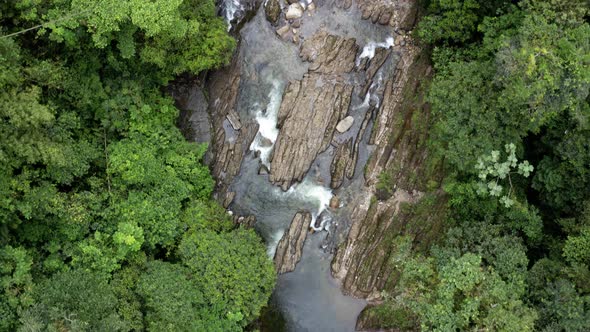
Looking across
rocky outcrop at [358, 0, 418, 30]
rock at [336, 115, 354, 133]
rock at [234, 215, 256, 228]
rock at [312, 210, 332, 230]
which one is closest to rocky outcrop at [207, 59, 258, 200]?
rock at [234, 215, 256, 228]

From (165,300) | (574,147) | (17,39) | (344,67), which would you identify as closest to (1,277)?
(165,300)

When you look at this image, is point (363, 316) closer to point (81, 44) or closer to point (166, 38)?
point (166, 38)

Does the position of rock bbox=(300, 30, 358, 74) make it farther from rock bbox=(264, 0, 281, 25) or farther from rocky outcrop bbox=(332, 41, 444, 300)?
rocky outcrop bbox=(332, 41, 444, 300)

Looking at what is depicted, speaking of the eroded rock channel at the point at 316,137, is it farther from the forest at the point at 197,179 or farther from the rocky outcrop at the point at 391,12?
the forest at the point at 197,179

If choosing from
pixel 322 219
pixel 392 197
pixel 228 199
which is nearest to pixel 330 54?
pixel 392 197

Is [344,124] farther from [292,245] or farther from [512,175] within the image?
[512,175]

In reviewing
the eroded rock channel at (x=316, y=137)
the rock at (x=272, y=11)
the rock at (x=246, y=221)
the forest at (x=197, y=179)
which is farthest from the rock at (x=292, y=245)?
the rock at (x=272, y=11)
